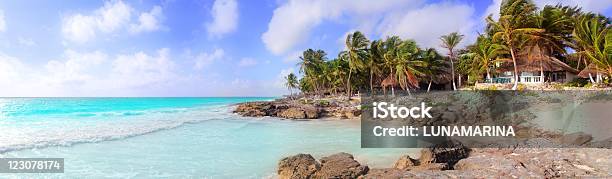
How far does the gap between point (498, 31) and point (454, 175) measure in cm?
2599

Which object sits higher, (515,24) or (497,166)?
(515,24)

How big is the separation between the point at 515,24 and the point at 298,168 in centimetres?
2626

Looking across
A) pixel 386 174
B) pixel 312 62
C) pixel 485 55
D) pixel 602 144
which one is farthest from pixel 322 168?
pixel 312 62

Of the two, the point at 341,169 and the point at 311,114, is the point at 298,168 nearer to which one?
the point at 341,169

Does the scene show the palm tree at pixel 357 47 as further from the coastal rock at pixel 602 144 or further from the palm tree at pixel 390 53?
the coastal rock at pixel 602 144

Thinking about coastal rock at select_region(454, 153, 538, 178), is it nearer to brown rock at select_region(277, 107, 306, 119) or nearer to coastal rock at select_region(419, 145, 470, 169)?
coastal rock at select_region(419, 145, 470, 169)

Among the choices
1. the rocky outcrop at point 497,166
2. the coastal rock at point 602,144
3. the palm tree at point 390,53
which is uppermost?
the palm tree at point 390,53

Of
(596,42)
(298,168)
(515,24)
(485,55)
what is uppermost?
(515,24)

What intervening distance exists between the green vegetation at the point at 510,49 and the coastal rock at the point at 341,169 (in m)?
21.2

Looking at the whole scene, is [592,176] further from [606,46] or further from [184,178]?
[606,46]

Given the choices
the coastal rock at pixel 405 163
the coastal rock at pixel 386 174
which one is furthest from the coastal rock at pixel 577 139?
the coastal rock at pixel 386 174

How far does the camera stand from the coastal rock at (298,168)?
869 cm

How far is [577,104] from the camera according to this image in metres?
18.5

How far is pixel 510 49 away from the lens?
27.7m
